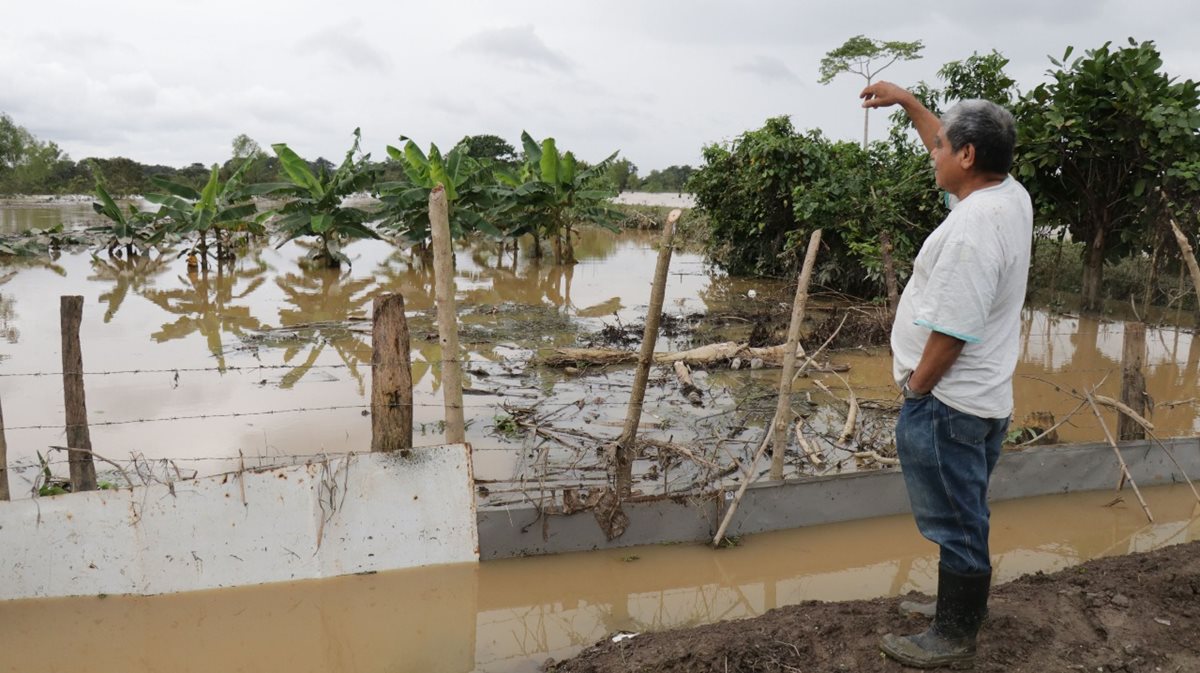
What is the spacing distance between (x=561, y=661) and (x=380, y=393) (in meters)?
1.45

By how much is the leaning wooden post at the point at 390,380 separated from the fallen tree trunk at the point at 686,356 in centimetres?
420

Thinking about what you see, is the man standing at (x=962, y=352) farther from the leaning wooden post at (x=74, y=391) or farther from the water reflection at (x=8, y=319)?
the water reflection at (x=8, y=319)

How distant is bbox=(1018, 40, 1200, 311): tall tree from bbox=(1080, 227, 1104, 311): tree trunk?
0.02 metres

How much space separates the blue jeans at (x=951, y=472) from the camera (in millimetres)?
2490

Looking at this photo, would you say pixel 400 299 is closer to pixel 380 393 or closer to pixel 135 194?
pixel 380 393

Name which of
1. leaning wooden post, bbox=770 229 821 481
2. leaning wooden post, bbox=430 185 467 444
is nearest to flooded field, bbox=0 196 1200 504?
leaning wooden post, bbox=770 229 821 481

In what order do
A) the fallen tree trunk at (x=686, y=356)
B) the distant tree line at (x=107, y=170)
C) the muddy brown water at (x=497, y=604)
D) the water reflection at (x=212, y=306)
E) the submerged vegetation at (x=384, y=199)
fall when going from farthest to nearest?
the distant tree line at (x=107, y=170)
the submerged vegetation at (x=384, y=199)
the water reflection at (x=212, y=306)
the fallen tree trunk at (x=686, y=356)
the muddy brown water at (x=497, y=604)

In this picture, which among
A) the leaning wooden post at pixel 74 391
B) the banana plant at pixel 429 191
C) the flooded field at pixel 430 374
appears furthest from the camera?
the banana plant at pixel 429 191

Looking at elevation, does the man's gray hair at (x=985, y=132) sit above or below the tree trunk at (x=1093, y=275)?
above

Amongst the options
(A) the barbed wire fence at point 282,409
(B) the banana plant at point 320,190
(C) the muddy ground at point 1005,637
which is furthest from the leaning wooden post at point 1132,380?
(B) the banana plant at point 320,190

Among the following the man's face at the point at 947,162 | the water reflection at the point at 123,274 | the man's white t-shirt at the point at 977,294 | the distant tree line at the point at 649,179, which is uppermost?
the distant tree line at the point at 649,179

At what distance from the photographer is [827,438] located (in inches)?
239

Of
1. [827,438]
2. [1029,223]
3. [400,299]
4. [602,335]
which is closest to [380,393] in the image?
[400,299]

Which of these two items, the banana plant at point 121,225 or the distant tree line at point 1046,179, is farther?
the banana plant at point 121,225
